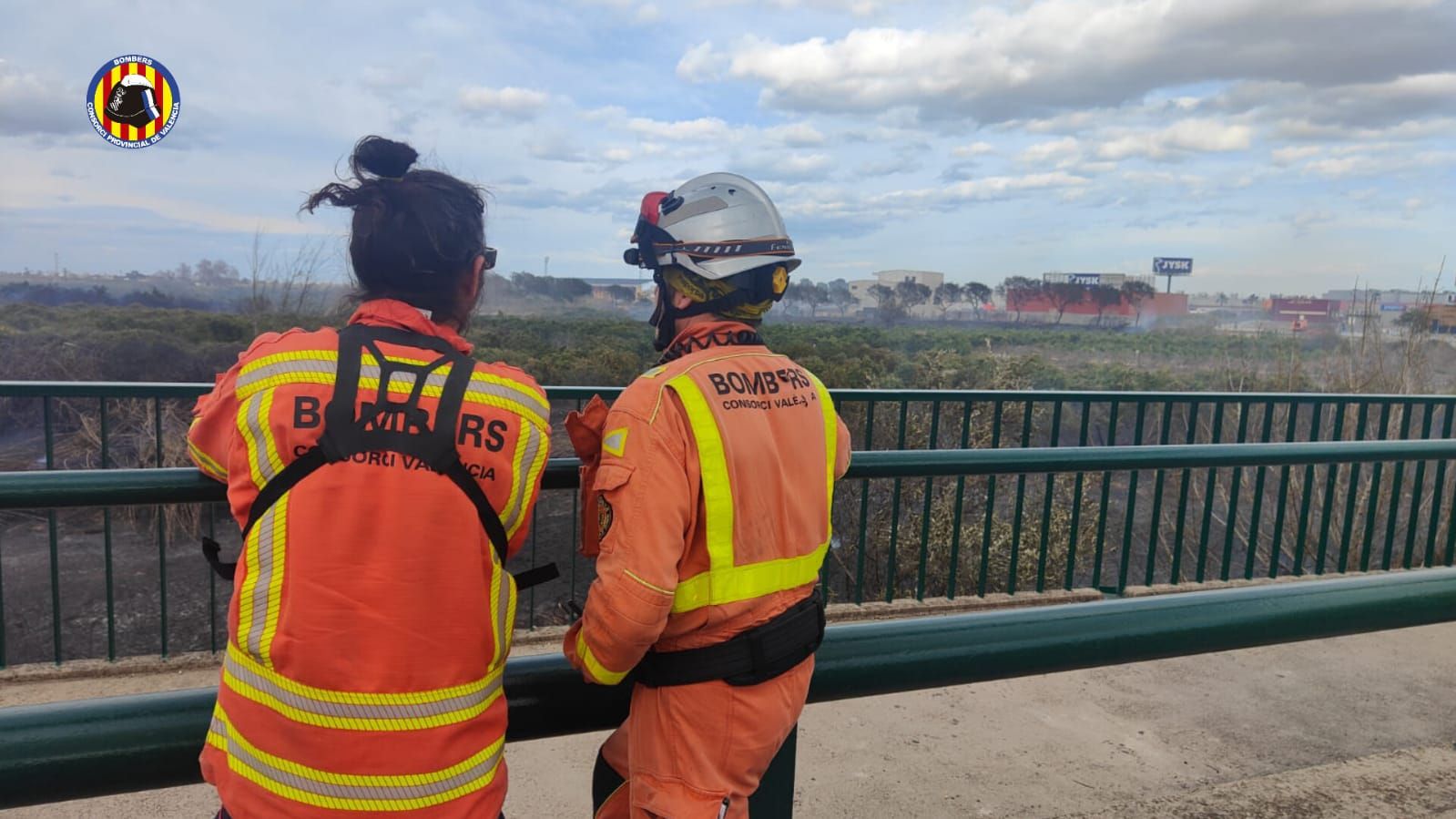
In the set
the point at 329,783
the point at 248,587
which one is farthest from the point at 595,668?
the point at 248,587

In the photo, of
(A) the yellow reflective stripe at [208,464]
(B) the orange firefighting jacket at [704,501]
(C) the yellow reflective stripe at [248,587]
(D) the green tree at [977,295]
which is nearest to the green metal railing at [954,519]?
(B) the orange firefighting jacket at [704,501]

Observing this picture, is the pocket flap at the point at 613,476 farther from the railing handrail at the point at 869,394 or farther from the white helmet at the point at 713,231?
the railing handrail at the point at 869,394

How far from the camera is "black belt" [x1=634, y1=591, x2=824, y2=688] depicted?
1922 mm

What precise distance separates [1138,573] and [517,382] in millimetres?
Result: 10064

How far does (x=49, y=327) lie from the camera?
10555 mm

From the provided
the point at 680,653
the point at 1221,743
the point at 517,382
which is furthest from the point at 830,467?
the point at 1221,743

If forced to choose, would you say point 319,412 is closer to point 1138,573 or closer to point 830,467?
point 830,467

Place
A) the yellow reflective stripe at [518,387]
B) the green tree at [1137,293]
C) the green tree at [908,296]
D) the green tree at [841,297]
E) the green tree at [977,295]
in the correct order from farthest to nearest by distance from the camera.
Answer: the green tree at [1137,293], the green tree at [977,295], the green tree at [908,296], the green tree at [841,297], the yellow reflective stripe at [518,387]

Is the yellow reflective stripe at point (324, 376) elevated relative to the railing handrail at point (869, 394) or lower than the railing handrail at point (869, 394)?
elevated

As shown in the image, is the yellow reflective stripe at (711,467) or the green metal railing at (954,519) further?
the green metal railing at (954,519)

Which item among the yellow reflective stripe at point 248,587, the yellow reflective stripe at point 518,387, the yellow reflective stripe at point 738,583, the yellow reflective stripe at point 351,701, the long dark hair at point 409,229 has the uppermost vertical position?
the long dark hair at point 409,229

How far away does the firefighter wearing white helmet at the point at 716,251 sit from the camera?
2111 mm

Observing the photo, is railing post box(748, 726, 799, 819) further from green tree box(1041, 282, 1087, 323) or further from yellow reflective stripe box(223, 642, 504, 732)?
green tree box(1041, 282, 1087, 323)

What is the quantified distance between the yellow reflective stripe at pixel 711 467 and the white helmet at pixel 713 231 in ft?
1.12
